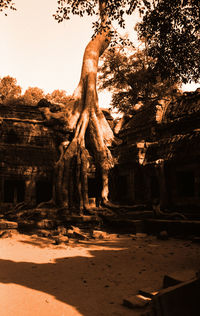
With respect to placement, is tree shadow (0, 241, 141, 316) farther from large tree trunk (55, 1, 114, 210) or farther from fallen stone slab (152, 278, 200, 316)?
large tree trunk (55, 1, 114, 210)

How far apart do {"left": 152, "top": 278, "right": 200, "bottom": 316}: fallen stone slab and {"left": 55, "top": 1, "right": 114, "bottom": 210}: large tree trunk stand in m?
8.61

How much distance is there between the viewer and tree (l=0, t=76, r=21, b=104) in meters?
31.0

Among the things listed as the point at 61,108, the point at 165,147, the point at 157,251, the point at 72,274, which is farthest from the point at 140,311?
the point at 61,108

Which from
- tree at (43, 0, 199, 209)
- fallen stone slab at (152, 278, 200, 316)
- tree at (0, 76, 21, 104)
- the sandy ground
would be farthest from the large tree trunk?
tree at (0, 76, 21, 104)

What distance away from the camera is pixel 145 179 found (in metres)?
11.8

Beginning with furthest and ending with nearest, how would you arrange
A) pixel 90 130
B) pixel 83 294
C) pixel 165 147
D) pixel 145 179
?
1. pixel 90 130
2. pixel 145 179
3. pixel 165 147
4. pixel 83 294

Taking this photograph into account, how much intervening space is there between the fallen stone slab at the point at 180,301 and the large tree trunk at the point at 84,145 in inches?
339

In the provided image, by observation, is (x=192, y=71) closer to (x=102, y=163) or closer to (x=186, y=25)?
(x=186, y=25)

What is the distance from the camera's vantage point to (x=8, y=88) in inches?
1236

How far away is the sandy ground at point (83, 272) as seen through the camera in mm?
3314

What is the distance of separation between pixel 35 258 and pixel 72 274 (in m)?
1.65

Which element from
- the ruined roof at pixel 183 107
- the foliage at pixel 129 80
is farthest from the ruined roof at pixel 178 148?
the foliage at pixel 129 80

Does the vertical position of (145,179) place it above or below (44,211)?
above

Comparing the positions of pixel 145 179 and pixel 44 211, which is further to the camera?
pixel 145 179
